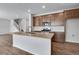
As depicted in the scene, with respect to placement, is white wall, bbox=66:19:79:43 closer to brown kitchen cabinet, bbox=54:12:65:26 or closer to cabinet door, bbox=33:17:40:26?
brown kitchen cabinet, bbox=54:12:65:26

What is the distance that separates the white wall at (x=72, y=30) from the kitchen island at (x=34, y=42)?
0.33 meters

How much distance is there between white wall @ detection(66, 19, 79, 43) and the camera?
1.73 metres

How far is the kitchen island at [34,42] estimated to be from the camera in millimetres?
1732

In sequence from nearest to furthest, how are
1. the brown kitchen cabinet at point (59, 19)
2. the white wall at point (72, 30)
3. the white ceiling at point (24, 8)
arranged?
the white ceiling at point (24, 8) < the white wall at point (72, 30) < the brown kitchen cabinet at point (59, 19)

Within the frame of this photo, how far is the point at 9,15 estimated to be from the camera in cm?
177

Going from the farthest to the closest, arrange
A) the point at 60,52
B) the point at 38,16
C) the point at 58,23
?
1. the point at 58,23
2. the point at 38,16
3. the point at 60,52

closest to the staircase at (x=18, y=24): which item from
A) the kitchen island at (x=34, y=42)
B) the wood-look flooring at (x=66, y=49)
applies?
the kitchen island at (x=34, y=42)

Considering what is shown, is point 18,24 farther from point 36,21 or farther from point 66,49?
point 66,49

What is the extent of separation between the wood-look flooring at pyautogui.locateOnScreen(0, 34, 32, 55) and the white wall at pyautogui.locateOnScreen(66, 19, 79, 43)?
2.79ft

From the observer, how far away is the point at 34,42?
1.80 m

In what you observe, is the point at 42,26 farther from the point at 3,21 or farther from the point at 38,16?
the point at 3,21

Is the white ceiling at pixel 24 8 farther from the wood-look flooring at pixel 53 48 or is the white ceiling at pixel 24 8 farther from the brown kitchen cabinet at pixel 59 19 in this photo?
the wood-look flooring at pixel 53 48
